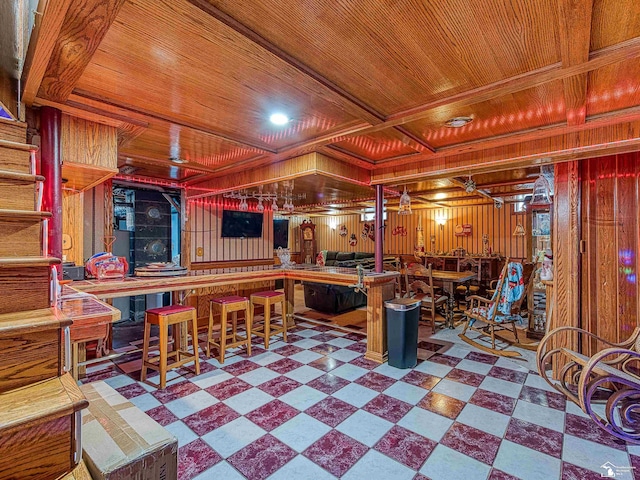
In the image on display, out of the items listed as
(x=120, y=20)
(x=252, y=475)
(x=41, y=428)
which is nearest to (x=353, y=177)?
(x=120, y=20)

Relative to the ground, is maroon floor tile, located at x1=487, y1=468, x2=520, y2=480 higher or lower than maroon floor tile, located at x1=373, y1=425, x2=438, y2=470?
higher

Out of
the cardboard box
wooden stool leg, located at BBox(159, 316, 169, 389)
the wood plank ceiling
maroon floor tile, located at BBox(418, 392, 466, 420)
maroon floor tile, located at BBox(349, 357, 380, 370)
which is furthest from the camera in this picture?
maroon floor tile, located at BBox(349, 357, 380, 370)

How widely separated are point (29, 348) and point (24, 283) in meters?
0.29

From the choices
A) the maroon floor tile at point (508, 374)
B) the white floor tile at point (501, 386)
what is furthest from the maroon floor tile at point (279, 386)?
the maroon floor tile at point (508, 374)

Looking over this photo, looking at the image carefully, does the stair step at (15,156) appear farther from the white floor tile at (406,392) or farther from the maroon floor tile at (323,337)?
the maroon floor tile at (323,337)

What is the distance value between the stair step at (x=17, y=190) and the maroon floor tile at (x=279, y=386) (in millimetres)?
2393

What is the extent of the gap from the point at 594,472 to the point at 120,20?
3.63m

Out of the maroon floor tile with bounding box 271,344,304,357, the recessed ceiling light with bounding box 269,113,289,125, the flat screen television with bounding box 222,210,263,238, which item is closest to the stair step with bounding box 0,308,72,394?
the recessed ceiling light with bounding box 269,113,289,125

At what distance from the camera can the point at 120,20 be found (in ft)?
4.76

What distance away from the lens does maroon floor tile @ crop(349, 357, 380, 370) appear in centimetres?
360

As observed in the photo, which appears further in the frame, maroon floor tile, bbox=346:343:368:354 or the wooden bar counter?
maroon floor tile, bbox=346:343:368:354

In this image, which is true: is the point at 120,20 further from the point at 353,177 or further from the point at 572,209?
the point at 572,209

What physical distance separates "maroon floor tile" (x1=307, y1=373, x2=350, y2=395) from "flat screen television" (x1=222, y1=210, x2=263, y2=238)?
355 centimetres

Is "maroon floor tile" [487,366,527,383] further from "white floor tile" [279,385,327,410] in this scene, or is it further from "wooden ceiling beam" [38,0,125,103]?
"wooden ceiling beam" [38,0,125,103]
